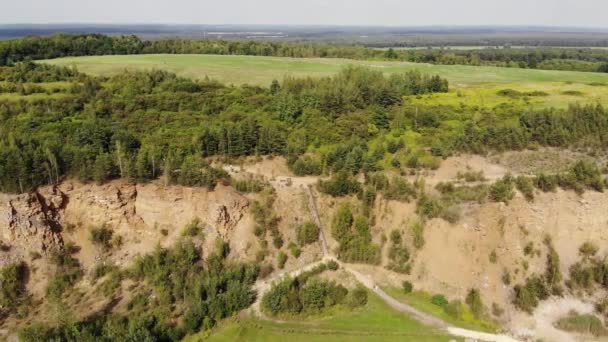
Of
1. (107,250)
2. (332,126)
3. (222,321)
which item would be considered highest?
(332,126)

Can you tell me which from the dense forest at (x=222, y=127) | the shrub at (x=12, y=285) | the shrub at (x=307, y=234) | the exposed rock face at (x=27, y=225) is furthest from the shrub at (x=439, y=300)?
the shrub at (x=12, y=285)

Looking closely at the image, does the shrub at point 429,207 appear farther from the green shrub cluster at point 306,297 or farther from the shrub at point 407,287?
the green shrub cluster at point 306,297

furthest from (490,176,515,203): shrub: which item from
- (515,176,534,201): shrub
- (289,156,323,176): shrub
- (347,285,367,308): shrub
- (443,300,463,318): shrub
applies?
(289,156,323,176): shrub

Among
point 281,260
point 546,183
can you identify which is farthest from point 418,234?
point 546,183

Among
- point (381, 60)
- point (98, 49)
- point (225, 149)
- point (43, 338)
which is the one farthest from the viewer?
point (381, 60)

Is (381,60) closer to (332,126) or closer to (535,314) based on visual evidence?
(332,126)

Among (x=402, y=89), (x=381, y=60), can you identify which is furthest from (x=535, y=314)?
(x=381, y=60)

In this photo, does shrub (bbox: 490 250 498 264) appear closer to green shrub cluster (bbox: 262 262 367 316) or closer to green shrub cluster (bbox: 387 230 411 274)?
green shrub cluster (bbox: 387 230 411 274)
